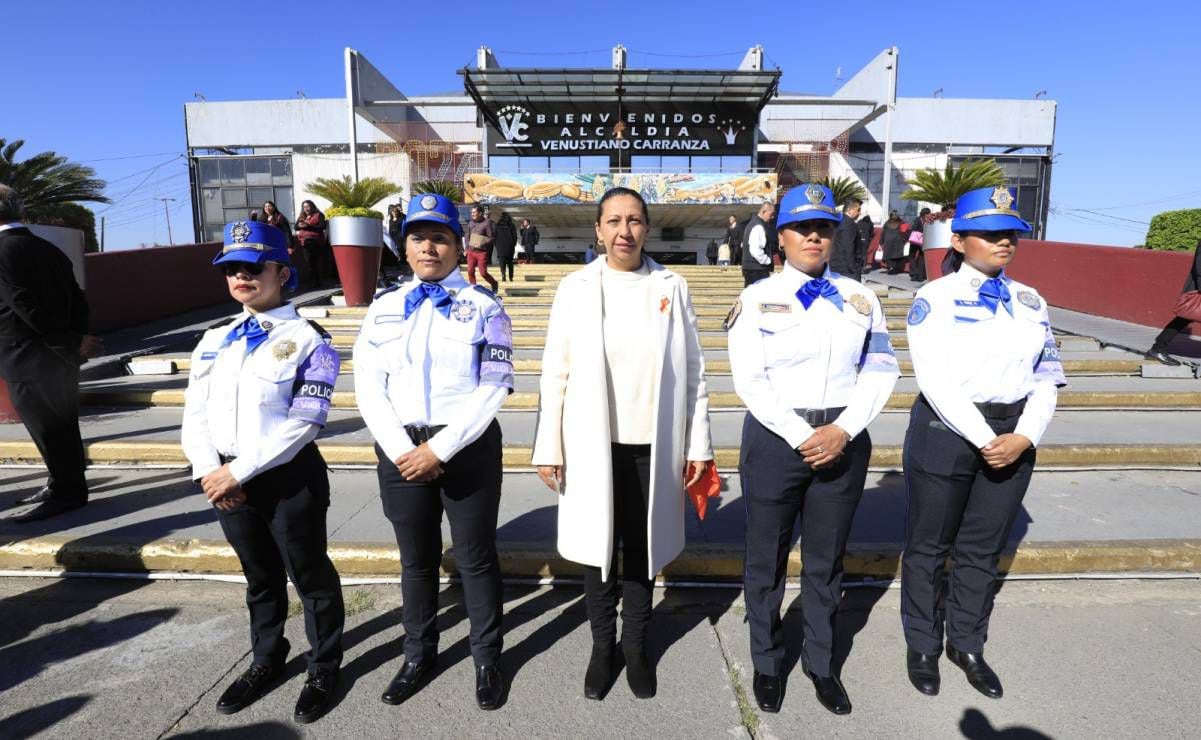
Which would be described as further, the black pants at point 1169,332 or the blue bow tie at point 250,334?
the black pants at point 1169,332

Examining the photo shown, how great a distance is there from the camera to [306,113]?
3581 cm

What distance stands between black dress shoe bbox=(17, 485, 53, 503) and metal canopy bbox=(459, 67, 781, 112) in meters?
24.9

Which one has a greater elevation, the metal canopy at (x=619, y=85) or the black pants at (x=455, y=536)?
the metal canopy at (x=619, y=85)

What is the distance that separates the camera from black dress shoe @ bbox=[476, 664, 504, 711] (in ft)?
8.43

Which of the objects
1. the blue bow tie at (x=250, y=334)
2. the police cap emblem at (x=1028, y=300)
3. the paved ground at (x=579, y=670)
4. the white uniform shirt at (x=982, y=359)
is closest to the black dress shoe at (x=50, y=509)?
the paved ground at (x=579, y=670)

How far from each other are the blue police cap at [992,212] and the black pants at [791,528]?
38.0 inches

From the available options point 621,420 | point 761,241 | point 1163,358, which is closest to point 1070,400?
point 1163,358

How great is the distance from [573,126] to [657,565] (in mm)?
31591

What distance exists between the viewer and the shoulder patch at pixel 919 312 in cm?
269

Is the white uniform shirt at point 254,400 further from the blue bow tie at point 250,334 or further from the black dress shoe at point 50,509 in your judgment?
the black dress shoe at point 50,509

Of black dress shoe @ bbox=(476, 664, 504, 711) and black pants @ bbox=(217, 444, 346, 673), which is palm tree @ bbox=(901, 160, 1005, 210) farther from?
black pants @ bbox=(217, 444, 346, 673)

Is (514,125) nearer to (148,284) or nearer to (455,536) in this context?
(148,284)

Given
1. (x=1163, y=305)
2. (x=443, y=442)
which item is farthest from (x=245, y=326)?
(x=1163, y=305)

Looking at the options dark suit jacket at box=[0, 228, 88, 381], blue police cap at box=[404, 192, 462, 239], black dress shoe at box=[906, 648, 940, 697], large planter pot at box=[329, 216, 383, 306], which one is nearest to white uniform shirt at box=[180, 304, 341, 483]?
blue police cap at box=[404, 192, 462, 239]
